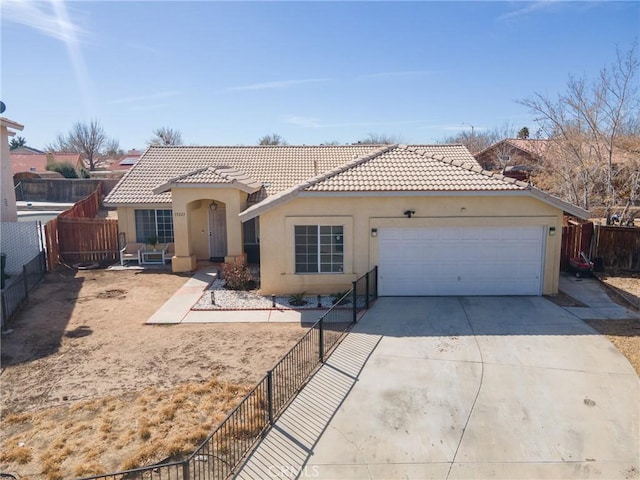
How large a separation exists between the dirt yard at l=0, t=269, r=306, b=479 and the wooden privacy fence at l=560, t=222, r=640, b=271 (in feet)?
38.5

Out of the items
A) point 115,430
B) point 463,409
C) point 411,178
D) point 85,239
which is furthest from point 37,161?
point 463,409

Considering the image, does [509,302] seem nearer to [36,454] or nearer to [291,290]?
[291,290]

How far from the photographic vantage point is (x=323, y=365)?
9.55 metres

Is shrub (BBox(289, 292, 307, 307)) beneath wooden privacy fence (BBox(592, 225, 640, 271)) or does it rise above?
beneath

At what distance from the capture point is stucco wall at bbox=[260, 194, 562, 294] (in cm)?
1399

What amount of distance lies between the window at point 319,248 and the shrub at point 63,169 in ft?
158

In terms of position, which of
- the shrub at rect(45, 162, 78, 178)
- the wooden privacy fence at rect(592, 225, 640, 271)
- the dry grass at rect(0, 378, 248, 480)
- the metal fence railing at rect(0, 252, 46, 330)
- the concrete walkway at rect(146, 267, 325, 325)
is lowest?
the dry grass at rect(0, 378, 248, 480)

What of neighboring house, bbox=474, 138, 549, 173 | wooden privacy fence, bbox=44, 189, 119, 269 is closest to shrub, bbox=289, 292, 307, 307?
wooden privacy fence, bbox=44, 189, 119, 269

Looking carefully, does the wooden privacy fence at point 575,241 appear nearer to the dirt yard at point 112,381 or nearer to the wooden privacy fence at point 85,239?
the dirt yard at point 112,381

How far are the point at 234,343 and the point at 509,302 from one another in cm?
814

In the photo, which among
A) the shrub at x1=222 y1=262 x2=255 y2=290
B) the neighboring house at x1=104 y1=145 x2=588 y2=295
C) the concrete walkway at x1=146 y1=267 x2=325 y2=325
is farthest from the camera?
the shrub at x1=222 y1=262 x2=255 y2=290

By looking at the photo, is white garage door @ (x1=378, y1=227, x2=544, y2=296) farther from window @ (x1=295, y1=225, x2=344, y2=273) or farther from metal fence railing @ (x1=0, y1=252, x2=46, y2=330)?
metal fence railing @ (x1=0, y1=252, x2=46, y2=330)

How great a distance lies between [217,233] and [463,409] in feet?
49.4

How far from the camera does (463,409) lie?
782 cm
